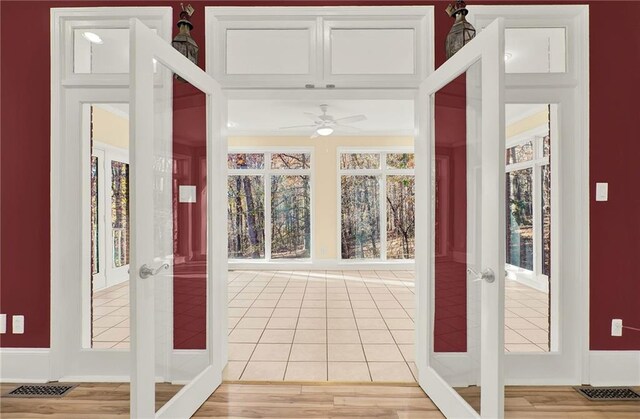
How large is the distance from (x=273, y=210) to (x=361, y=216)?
1.83 meters

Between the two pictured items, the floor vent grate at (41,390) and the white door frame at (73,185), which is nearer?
the floor vent grate at (41,390)

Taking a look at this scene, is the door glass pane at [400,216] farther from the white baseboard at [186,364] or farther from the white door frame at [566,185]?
the white baseboard at [186,364]

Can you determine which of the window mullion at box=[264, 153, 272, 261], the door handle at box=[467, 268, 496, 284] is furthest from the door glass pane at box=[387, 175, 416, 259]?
the door handle at box=[467, 268, 496, 284]

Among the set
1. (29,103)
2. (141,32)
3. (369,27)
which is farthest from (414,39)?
(29,103)

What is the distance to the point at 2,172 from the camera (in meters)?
2.65

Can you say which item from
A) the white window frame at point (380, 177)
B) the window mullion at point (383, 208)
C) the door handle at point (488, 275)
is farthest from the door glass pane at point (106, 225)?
the window mullion at point (383, 208)

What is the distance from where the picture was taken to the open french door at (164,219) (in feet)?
5.71

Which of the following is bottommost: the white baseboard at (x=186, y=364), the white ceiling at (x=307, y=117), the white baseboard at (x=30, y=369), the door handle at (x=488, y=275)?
the white baseboard at (x=30, y=369)

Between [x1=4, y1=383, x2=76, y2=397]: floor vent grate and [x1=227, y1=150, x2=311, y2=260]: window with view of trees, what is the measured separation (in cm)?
526

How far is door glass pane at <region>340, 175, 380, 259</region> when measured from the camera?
7.76 metres

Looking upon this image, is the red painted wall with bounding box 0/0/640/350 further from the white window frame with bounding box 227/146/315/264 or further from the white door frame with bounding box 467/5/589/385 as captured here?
the white window frame with bounding box 227/146/315/264

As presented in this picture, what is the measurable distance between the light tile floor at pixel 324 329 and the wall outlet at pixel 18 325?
0.48 meters

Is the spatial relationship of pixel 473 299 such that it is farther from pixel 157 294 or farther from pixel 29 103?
pixel 29 103

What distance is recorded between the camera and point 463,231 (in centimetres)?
218
